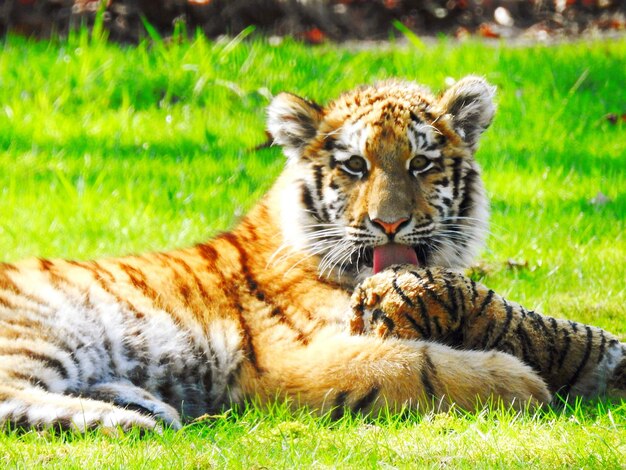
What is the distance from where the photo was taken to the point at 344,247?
18.3ft

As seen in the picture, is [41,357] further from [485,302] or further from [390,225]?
[485,302]

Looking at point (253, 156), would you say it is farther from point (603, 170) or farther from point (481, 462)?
point (481, 462)

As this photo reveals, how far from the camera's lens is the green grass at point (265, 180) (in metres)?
4.32

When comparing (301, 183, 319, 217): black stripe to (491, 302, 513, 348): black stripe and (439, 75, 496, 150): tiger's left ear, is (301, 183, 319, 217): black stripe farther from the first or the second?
(491, 302, 513, 348): black stripe

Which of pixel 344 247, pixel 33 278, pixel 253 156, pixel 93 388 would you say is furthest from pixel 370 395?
pixel 253 156

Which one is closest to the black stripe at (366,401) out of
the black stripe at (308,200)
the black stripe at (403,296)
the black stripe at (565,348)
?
the black stripe at (403,296)

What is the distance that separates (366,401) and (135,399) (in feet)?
3.17

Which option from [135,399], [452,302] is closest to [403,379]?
[452,302]

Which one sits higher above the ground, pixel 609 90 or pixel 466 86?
pixel 466 86

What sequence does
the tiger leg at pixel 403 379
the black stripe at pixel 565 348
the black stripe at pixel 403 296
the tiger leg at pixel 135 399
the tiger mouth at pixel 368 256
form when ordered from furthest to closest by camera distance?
the tiger mouth at pixel 368 256
the black stripe at pixel 565 348
the black stripe at pixel 403 296
the tiger leg at pixel 403 379
the tiger leg at pixel 135 399

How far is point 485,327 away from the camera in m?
5.21

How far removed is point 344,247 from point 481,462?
5.68ft

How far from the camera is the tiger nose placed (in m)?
5.41

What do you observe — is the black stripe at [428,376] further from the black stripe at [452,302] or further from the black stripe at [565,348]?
the black stripe at [565,348]
